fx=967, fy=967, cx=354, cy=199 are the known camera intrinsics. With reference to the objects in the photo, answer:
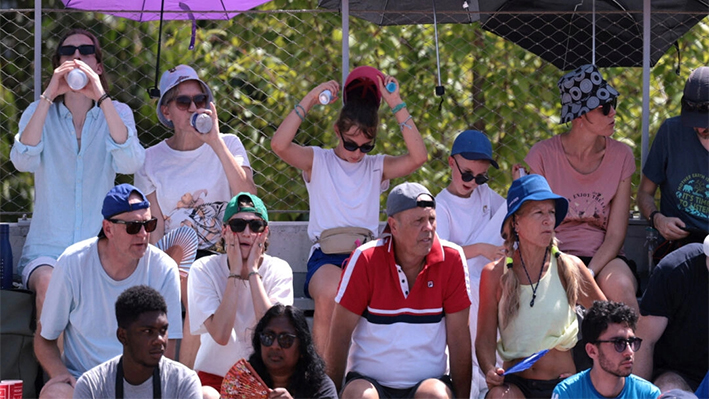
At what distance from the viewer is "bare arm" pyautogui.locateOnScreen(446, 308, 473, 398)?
4051mm

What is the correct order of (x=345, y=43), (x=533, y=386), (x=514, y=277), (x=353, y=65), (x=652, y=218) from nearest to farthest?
(x=533, y=386) → (x=514, y=277) → (x=652, y=218) → (x=345, y=43) → (x=353, y=65)

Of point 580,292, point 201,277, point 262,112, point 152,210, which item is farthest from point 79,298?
point 262,112

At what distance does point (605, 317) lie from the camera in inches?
148

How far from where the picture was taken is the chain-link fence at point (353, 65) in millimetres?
7258

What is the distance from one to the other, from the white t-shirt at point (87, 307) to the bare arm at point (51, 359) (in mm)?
39

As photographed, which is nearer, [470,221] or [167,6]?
[470,221]

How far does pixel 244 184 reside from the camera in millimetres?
4867

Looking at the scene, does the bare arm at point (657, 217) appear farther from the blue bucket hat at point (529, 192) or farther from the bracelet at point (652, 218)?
the blue bucket hat at point (529, 192)

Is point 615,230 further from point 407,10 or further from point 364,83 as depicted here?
point 407,10

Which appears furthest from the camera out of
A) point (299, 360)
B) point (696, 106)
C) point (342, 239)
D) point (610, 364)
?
point (696, 106)

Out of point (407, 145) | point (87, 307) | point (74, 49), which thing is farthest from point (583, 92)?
point (87, 307)

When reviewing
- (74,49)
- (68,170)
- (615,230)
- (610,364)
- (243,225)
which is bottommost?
(610,364)

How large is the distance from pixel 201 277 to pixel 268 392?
0.77m

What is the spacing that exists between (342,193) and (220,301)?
1056 millimetres
